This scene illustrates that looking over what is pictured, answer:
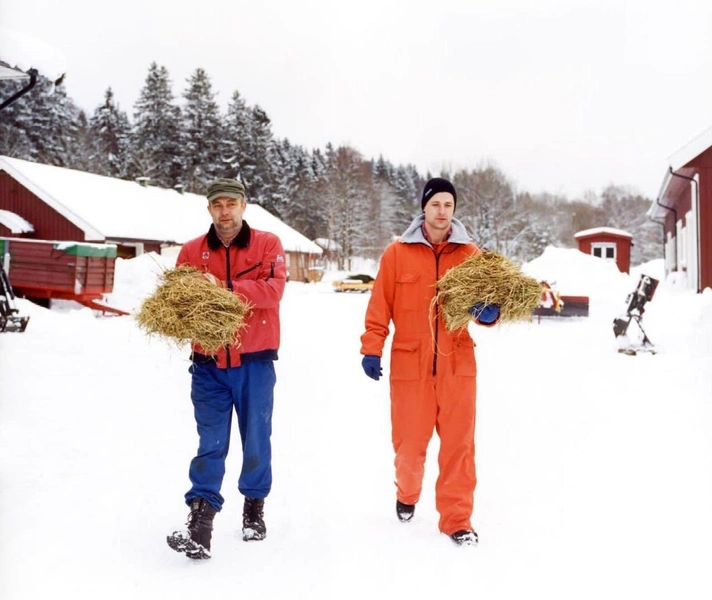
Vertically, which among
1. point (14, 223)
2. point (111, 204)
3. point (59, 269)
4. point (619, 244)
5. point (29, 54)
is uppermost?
point (111, 204)

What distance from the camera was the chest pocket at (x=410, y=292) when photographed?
3.61m

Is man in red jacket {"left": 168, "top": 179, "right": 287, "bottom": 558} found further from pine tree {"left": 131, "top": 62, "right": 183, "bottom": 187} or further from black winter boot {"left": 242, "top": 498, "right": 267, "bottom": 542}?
pine tree {"left": 131, "top": 62, "right": 183, "bottom": 187}

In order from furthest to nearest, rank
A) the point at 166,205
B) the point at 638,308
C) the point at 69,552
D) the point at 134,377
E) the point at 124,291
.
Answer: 1. the point at 166,205
2. the point at 124,291
3. the point at 638,308
4. the point at 134,377
5. the point at 69,552

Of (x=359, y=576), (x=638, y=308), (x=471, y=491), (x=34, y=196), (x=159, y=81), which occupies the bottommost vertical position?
(x=359, y=576)

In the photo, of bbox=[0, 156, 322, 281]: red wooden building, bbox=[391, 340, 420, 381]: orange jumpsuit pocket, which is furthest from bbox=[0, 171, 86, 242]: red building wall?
bbox=[391, 340, 420, 381]: orange jumpsuit pocket

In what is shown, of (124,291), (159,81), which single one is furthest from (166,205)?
(159,81)

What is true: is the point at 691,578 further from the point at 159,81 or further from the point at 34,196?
the point at 159,81

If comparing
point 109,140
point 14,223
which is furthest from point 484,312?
point 109,140

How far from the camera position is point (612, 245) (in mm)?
32344

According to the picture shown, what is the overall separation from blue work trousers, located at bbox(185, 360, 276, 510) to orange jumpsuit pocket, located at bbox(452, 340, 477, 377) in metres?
1.00

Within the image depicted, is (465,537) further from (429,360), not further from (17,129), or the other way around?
(17,129)

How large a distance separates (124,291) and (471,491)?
14870 mm

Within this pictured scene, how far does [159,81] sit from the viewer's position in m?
54.0

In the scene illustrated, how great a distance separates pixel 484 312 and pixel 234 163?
1999 inches
